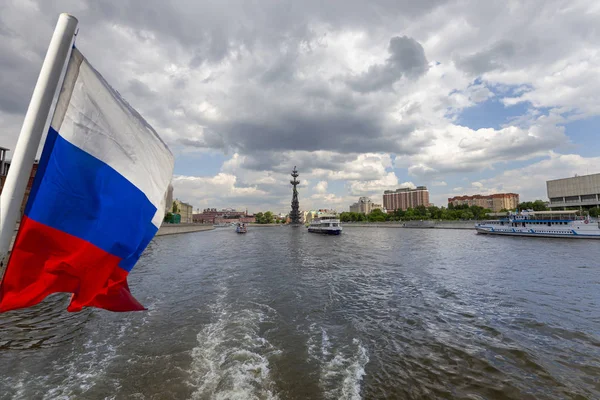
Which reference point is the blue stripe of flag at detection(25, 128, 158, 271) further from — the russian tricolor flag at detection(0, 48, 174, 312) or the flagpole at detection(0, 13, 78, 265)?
the flagpole at detection(0, 13, 78, 265)

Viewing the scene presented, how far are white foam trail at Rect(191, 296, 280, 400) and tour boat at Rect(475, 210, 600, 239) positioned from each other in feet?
223

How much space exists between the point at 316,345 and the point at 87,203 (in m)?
8.00

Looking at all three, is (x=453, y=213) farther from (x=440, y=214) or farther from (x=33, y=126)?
(x=33, y=126)

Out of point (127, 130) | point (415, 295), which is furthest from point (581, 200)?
point (127, 130)

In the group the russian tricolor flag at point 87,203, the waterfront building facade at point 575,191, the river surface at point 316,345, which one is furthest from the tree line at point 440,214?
the russian tricolor flag at point 87,203

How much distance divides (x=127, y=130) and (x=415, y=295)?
613 inches

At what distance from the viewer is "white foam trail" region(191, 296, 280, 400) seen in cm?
660

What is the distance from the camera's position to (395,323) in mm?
11039

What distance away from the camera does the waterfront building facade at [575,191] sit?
100562 millimetres

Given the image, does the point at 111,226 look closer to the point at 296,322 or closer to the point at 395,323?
the point at 296,322

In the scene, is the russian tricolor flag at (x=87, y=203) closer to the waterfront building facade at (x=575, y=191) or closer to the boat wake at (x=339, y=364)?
the boat wake at (x=339, y=364)

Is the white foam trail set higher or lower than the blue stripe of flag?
lower

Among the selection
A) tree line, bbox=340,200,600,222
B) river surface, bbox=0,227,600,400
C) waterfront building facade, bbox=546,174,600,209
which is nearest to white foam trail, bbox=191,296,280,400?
river surface, bbox=0,227,600,400

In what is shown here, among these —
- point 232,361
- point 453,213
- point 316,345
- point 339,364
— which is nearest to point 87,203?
point 232,361
